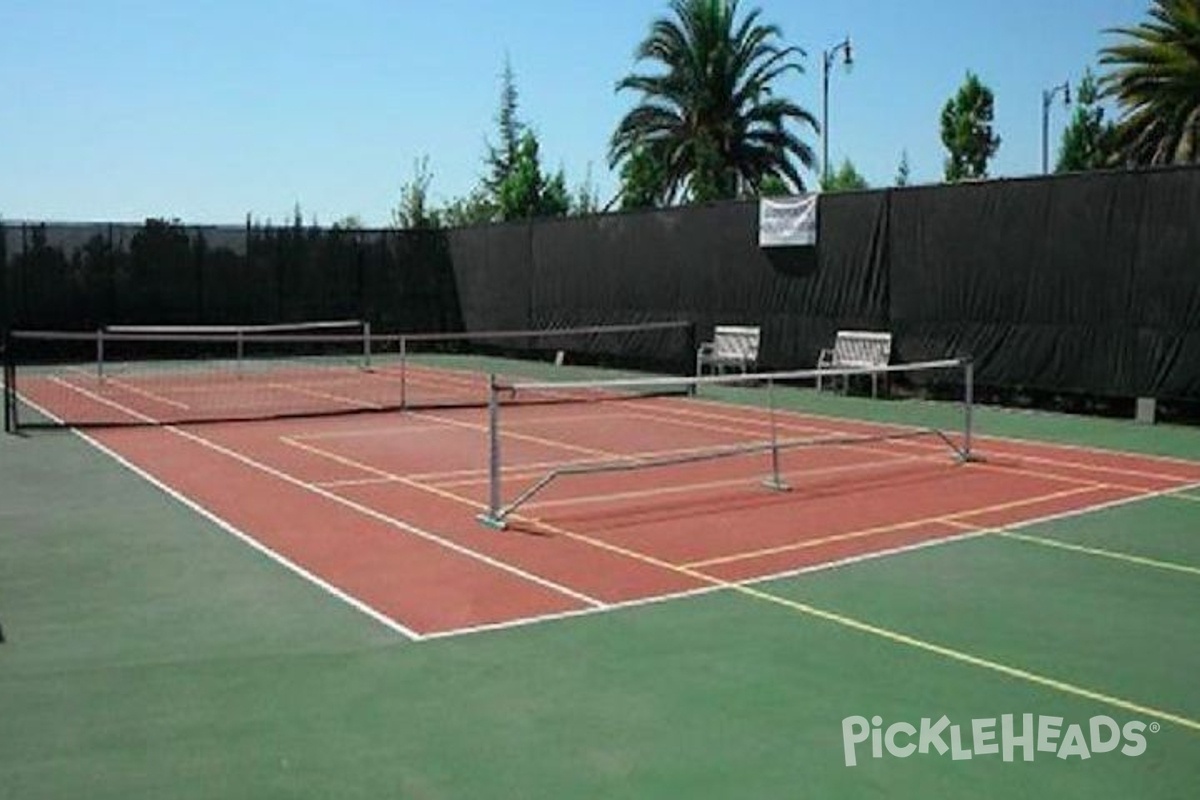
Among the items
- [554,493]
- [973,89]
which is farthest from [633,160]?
[554,493]

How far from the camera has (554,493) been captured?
1094 centimetres

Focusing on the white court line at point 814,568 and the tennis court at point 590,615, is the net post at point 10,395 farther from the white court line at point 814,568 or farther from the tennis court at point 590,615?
the white court line at point 814,568

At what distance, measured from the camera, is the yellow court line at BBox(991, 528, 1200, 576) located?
8.09m

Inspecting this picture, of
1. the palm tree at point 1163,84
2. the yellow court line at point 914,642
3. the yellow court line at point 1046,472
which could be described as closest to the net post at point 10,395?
the yellow court line at point 914,642

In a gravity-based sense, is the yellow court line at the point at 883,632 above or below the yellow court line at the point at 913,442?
below

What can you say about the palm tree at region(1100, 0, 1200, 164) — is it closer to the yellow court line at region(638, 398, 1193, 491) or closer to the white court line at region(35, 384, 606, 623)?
the yellow court line at region(638, 398, 1193, 491)

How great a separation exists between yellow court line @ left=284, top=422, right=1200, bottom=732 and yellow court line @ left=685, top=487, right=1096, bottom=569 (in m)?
0.36

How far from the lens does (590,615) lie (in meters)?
6.96

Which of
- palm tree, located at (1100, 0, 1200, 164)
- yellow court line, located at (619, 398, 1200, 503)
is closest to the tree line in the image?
palm tree, located at (1100, 0, 1200, 164)

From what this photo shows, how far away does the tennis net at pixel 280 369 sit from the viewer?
18.0 metres

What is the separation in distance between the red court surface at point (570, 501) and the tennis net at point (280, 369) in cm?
208

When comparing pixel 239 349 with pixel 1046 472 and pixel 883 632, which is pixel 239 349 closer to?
pixel 1046 472

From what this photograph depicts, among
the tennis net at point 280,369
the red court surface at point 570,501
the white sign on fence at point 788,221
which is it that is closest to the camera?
the red court surface at point 570,501

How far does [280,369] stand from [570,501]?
17.0m
